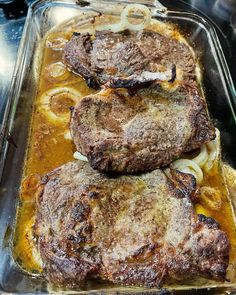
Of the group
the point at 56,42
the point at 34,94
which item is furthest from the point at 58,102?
the point at 56,42

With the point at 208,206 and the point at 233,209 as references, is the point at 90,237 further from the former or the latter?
the point at 233,209

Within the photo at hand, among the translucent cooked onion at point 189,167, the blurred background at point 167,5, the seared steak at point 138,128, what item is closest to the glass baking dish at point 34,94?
the blurred background at point 167,5

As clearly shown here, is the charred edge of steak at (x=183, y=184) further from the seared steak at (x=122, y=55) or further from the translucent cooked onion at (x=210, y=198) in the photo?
the seared steak at (x=122, y=55)

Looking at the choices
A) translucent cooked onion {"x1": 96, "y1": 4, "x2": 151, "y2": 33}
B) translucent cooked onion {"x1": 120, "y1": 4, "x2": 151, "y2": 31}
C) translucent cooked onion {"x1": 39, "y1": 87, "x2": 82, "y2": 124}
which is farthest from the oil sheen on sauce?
translucent cooked onion {"x1": 120, "y1": 4, "x2": 151, "y2": 31}

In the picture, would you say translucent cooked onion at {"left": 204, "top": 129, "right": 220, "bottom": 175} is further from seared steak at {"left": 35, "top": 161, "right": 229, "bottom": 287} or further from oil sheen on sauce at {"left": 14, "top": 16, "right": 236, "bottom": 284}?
seared steak at {"left": 35, "top": 161, "right": 229, "bottom": 287}

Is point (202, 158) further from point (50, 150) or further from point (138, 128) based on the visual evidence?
point (50, 150)

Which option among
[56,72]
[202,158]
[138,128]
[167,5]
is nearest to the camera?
[138,128]
